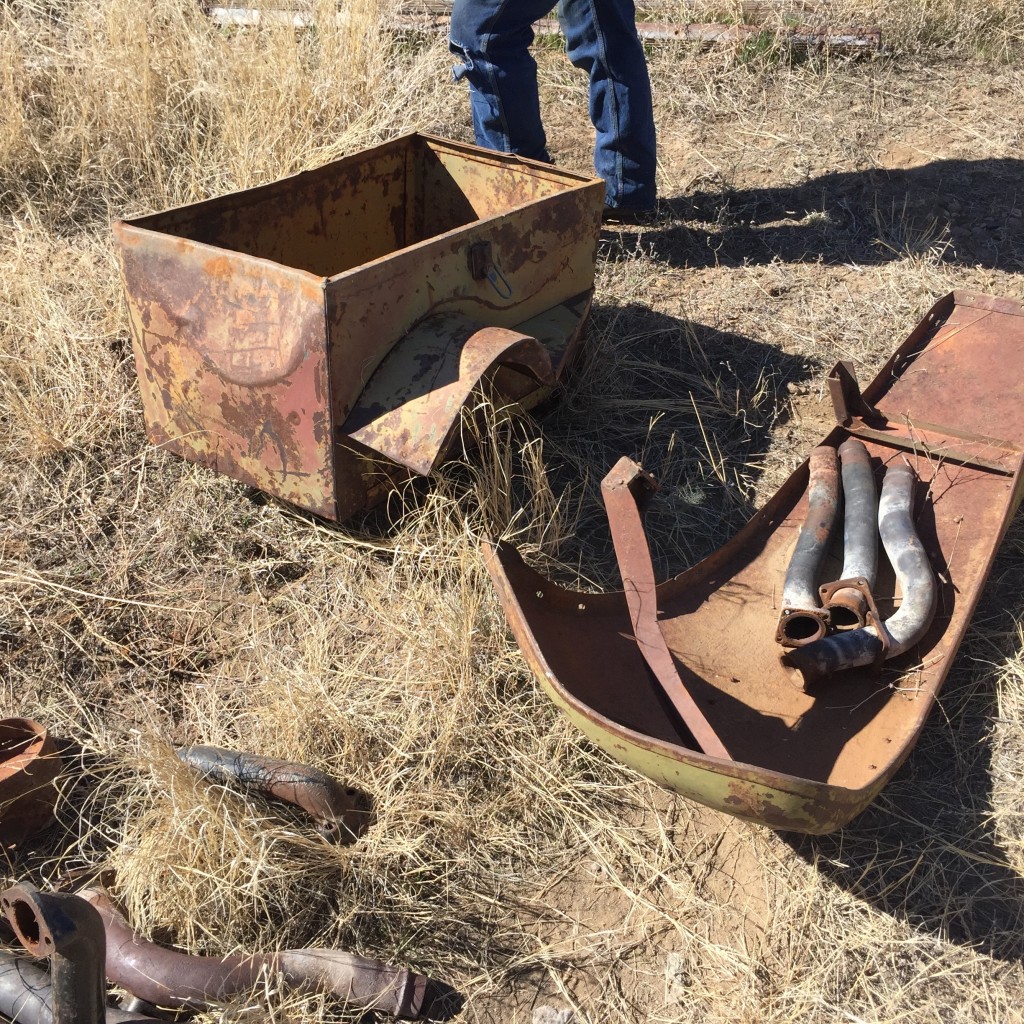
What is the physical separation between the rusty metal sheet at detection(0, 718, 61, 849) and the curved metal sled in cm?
111

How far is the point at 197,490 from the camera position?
3289 mm

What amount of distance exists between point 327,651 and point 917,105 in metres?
4.52

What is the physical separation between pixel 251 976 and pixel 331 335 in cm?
145

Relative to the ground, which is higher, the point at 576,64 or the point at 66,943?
the point at 576,64

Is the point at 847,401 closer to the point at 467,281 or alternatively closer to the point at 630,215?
the point at 467,281

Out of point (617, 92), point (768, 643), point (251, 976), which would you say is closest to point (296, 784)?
point (251, 976)

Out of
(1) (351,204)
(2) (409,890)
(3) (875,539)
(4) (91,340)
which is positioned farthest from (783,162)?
(2) (409,890)

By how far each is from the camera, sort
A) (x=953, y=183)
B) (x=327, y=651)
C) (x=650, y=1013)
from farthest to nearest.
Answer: (x=953, y=183) < (x=327, y=651) < (x=650, y=1013)

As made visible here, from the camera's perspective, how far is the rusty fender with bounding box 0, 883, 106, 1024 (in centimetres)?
157

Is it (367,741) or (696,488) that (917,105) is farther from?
(367,741)

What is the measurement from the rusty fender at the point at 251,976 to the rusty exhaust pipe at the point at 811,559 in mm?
1165

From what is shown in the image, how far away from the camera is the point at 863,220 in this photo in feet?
15.6

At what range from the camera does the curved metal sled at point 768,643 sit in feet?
6.37

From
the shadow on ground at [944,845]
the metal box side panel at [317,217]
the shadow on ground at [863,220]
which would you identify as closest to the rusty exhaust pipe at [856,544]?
the shadow on ground at [944,845]
